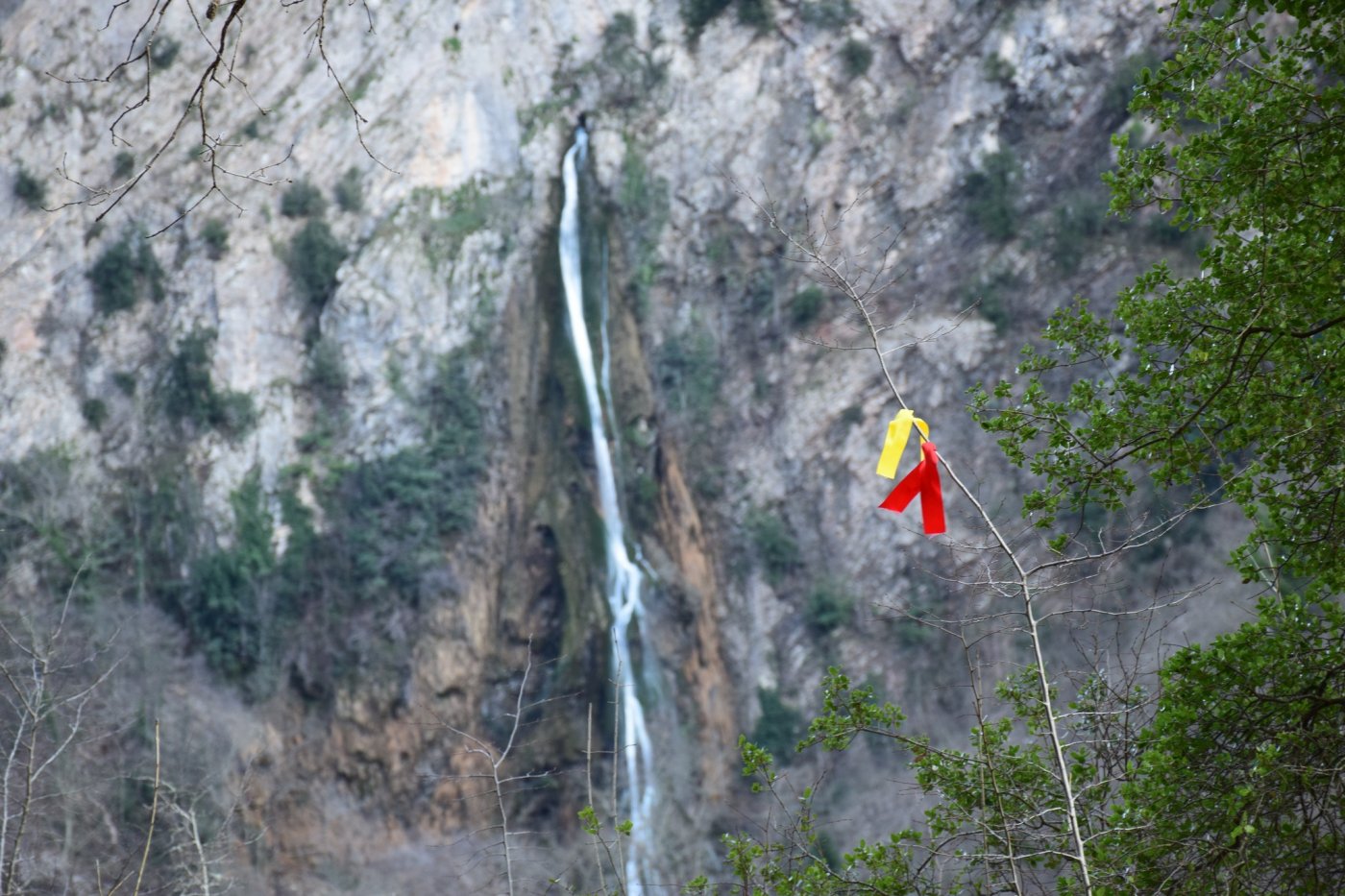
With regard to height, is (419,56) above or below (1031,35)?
below

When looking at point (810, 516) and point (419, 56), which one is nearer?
point (810, 516)

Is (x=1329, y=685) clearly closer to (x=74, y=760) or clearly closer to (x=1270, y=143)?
(x=1270, y=143)

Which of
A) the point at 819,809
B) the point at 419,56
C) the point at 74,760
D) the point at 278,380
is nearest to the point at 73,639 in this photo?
the point at 74,760

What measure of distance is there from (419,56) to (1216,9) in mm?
15519

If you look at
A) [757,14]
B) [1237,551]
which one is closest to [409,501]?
[757,14]

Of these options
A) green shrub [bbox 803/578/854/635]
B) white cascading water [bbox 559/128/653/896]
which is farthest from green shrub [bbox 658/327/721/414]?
green shrub [bbox 803/578/854/635]

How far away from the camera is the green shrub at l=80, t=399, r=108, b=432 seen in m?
25.9

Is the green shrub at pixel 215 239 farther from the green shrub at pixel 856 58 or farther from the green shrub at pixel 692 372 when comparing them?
the green shrub at pixel 856 58

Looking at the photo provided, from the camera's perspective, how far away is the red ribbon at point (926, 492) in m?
5.88

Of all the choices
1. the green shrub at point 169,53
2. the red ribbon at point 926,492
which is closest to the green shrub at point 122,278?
the green shrub at point 169,53

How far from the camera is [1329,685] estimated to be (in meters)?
5.93

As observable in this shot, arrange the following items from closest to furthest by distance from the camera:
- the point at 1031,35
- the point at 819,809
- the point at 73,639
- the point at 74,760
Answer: the point at 74,760
the point at 73,639
the point at 819,809
the point at 1031,35

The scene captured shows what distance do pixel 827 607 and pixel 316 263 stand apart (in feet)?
38.4

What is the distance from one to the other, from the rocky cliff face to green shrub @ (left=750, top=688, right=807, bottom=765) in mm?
292
